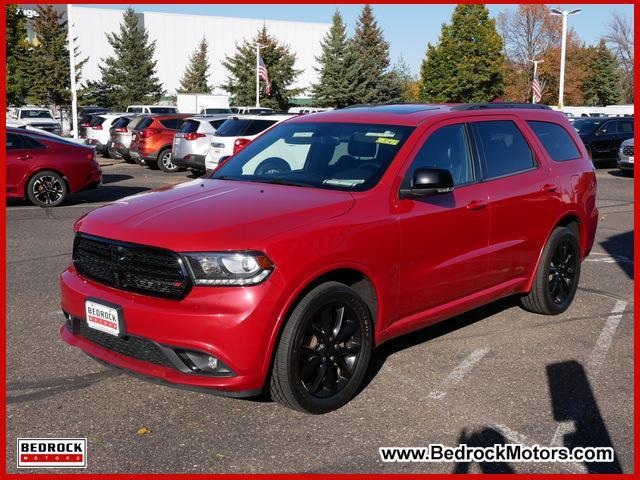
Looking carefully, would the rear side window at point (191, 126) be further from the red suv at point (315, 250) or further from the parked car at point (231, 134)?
the red suv at point (315, 250)

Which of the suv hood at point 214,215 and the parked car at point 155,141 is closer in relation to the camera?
the suv hood at point 214,215

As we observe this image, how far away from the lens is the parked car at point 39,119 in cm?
3269

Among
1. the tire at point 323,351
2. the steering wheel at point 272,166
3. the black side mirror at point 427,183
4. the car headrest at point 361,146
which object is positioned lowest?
the tire at point 323,351

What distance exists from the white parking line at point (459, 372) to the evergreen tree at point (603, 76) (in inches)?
3065

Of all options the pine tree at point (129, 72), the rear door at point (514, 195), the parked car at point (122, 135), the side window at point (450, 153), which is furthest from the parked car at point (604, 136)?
the pine tree at point (129, 72)

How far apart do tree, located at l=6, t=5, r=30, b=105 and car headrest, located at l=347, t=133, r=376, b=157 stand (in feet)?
128

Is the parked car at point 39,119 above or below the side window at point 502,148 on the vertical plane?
above

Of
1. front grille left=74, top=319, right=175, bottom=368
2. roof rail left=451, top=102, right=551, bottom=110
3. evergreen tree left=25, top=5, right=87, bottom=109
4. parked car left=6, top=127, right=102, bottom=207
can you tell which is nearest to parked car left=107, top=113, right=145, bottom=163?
parked car left=6, top=127, right=102, bottom=207

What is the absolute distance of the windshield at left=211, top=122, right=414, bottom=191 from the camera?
16.1ft

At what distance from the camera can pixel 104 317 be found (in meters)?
4.17

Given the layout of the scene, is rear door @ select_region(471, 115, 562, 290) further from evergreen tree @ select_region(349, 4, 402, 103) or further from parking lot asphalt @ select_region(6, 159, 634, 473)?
evergreen tree @ select_region(349, 4, 402, 103)

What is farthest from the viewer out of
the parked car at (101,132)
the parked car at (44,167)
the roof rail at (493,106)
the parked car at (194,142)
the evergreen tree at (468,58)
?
the evergreen tree at (468,58)

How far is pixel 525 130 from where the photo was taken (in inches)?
246

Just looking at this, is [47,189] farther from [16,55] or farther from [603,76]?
[603,76]
